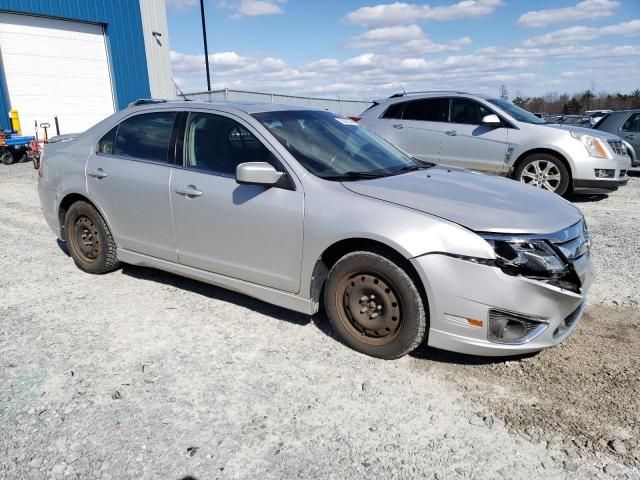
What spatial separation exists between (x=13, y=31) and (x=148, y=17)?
530 centimetres

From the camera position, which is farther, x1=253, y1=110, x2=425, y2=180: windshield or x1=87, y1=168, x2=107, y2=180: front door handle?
x1=87, y1=168, x2=107, y2=180: front door handle

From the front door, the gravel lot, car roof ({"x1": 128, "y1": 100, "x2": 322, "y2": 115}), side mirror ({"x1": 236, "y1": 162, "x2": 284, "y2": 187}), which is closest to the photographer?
the gravel lot

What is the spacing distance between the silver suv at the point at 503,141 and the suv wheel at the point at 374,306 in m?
5.78

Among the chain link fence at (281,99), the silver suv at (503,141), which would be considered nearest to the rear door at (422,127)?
the silver suv at (503,141)

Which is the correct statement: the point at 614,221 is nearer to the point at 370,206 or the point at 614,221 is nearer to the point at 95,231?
the point at 370,206

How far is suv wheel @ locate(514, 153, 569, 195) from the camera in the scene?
796 cm

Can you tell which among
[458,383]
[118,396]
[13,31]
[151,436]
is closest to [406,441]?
[458,383]

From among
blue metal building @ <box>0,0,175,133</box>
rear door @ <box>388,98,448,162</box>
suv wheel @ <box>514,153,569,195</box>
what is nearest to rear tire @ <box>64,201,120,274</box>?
rear door @ <box>388,98,448,162</box>

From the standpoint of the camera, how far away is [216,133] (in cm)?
394

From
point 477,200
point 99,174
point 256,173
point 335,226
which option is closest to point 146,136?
point 99,174

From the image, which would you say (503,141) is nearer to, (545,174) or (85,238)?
(545,174)

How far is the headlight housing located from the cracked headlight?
5.94m

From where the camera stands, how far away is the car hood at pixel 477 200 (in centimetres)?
292

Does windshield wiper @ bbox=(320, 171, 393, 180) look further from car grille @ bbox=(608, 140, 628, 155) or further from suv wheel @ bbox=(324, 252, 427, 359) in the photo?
car grille @ bbox=(608, 140, 628, 155)
